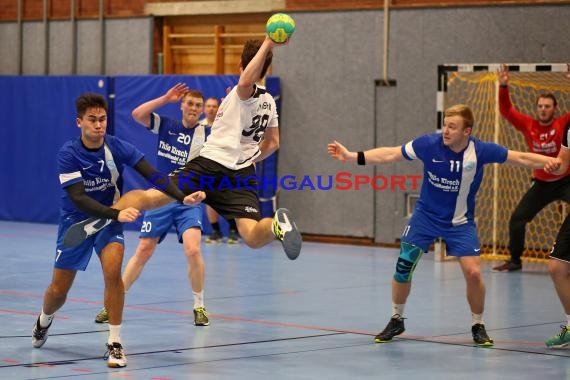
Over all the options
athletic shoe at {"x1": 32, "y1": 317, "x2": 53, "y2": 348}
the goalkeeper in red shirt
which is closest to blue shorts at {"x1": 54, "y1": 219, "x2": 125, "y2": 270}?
athletic shoe at {"x1": 32, "y1": 317, "x2": 53, "y2": 348}

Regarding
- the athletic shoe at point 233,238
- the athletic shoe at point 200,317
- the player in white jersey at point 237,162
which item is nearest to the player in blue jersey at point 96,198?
the player in white jersey at point 237,162

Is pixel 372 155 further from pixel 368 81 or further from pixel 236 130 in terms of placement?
pixel 368 81

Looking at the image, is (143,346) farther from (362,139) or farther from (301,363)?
(362,139)

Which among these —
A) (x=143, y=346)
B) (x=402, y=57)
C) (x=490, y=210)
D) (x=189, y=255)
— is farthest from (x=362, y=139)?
(x=143, y=346)

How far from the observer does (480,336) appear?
340 inches

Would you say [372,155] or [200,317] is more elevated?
[372,155]

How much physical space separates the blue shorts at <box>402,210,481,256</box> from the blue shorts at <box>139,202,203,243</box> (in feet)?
7.23

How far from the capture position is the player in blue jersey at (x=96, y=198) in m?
7.52

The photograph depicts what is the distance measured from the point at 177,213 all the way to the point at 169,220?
11cm

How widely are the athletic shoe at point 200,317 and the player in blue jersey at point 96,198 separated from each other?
1.72 metres

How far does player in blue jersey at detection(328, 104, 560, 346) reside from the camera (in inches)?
335

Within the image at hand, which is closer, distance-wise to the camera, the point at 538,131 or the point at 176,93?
the point at 176,93

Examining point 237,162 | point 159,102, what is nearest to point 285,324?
point 237,162

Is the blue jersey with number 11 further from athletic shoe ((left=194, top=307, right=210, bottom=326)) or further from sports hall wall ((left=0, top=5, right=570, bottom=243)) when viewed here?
sports hall wall ((left=0, top=5, right=570, bottom=243))
